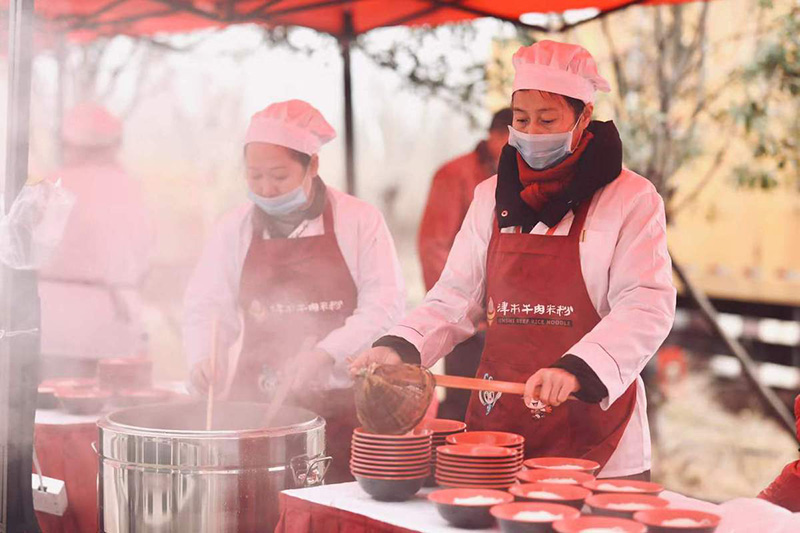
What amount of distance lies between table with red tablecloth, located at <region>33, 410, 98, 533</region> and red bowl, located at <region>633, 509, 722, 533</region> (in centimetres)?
237

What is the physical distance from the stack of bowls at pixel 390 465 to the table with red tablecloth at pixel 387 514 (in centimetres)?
3

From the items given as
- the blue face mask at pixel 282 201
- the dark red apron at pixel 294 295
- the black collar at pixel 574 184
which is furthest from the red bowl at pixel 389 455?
the blue face mask at pixel 282 201

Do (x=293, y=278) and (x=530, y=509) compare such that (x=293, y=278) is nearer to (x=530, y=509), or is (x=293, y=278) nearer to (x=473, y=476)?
(x=473, y=476)

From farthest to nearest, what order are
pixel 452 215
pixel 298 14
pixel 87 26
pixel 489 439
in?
pixel 87 26, pixel 452 215, pixel 298 14, pixel 489 439

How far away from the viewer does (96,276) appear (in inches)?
203

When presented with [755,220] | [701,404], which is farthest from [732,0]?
[701,404]

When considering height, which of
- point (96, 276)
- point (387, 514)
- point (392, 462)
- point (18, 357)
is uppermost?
point (96, 276)

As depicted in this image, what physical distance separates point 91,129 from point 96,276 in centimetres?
79

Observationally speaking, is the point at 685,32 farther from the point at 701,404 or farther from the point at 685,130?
the point at 701,404

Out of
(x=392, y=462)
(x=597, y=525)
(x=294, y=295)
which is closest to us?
(x=597, y=525)

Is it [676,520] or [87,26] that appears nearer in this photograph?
[676,520]

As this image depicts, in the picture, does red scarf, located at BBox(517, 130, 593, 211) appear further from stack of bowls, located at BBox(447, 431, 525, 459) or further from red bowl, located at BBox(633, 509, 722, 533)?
red bowl, located at BBox(633, 509, 722, 533)

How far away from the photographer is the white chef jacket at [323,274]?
3.71m

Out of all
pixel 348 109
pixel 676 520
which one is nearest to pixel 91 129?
pixel 348 109
